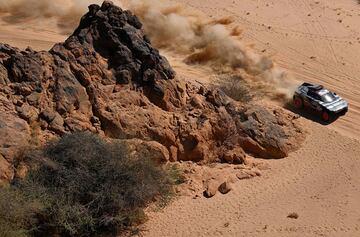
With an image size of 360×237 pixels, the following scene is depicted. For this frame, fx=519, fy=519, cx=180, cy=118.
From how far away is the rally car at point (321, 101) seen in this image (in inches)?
1081

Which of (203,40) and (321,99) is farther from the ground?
(203,40)

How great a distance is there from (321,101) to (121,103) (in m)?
12.0

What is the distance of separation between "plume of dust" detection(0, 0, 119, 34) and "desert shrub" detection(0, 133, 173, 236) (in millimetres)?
19562

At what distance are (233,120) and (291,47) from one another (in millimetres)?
13926

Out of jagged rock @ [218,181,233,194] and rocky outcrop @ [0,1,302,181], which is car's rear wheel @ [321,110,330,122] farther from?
jagged rock @ [218,181,233,194]

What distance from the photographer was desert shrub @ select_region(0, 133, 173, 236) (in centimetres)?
1706

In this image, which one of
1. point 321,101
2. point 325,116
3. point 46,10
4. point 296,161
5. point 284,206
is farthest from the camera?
point 46,10

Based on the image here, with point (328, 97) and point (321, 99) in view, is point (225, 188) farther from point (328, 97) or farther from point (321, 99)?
point (328, 97)

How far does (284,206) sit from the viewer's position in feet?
67.1

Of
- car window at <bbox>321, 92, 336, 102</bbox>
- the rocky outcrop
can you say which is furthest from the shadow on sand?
the rocky outcrop

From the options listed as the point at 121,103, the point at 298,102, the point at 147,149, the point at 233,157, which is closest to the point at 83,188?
the point at 147,149

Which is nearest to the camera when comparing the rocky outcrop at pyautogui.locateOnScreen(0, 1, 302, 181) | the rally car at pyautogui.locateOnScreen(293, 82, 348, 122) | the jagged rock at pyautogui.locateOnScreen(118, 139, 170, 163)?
the rocky outcrop at pyautogui.locateOnScreen(0, 1, 302, 181)

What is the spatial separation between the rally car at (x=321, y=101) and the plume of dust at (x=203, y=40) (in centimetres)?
129

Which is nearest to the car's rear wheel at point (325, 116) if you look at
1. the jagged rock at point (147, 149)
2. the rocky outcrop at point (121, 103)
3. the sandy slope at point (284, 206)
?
the rocky outcrop at point (121, 103)
